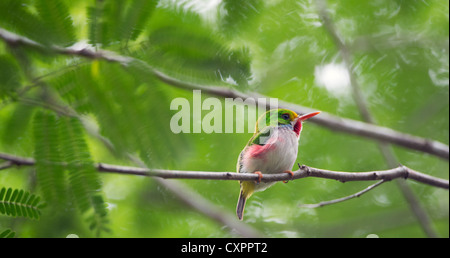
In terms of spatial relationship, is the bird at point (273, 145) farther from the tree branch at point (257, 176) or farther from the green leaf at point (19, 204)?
the green leaf at point (19, 204)

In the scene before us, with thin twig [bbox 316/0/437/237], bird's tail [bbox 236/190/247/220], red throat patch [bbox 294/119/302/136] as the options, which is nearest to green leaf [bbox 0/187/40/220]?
bird's tail [bbox 236/190/247/220]

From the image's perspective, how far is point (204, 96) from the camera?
8.43 feet

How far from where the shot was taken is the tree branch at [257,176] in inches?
65.9

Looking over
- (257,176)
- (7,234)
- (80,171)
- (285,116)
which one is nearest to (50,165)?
(80,171)

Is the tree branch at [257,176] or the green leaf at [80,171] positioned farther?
the tree branch at [257,176]

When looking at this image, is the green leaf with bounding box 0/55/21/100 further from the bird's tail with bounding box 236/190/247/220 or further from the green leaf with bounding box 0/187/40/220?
the bird's tail with bounding box 236/190/247/220

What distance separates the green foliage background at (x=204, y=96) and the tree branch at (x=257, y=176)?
0.20 feet

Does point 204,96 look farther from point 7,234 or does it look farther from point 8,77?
point 7,234

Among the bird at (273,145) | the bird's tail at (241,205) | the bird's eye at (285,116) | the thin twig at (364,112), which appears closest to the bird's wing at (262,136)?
the bird at (273,145)

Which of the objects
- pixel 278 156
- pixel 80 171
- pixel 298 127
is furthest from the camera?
pixel 298 127

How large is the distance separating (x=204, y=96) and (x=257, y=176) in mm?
698

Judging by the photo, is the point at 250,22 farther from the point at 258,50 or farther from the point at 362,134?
the point at 362,134

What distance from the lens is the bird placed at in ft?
8.13
